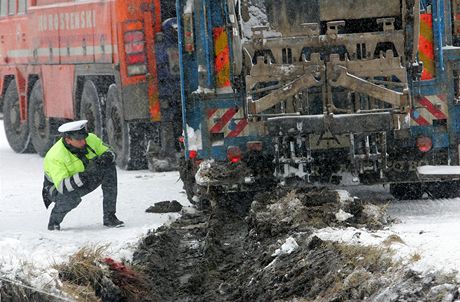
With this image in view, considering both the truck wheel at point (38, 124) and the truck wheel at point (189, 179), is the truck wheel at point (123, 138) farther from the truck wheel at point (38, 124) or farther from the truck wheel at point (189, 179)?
the truck wheel at point (189, 179)

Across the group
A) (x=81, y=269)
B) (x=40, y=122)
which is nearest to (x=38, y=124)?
(x=40, y=122)

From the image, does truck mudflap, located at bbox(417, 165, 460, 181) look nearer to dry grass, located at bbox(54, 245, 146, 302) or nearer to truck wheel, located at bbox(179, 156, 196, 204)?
truck wheel, located at bbox(179, 156, 196, 204)

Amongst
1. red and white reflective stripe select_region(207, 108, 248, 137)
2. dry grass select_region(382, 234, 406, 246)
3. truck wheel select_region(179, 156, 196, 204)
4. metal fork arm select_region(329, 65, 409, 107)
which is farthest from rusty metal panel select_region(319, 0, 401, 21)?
dry grass select_region(382, 234, 406, 246)

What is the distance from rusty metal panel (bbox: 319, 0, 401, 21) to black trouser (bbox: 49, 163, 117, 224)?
93.8 inches

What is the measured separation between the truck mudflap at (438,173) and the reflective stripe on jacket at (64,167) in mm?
2750

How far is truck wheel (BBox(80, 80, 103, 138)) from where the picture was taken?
16562mm

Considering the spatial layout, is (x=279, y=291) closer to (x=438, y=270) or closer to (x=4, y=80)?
(x=438, y=270)

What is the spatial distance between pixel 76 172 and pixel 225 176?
50.8 inches

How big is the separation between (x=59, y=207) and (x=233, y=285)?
2836 mm

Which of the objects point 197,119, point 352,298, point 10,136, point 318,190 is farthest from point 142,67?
point 352,298

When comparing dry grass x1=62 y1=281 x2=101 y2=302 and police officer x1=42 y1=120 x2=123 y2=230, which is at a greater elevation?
police officer x1=42 y1=120 x2=123 y2=230

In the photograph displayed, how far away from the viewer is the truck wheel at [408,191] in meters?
11.9

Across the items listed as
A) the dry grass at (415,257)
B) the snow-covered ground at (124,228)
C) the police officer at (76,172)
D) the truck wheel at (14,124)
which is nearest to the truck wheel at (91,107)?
the snow-covered ground at (124,228)

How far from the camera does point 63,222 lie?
11.2 m
